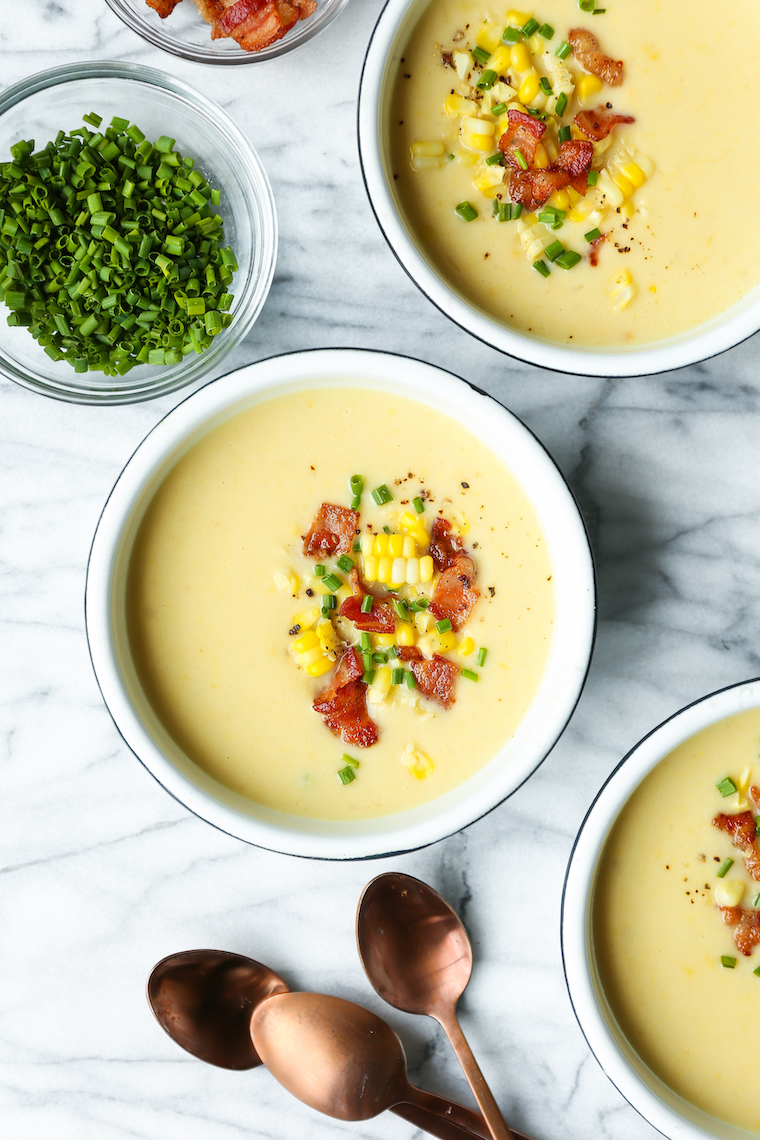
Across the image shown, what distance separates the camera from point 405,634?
1.72 m

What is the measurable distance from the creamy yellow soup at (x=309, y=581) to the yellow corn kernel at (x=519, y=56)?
709 millimetres

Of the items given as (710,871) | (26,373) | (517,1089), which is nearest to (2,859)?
(26,373)

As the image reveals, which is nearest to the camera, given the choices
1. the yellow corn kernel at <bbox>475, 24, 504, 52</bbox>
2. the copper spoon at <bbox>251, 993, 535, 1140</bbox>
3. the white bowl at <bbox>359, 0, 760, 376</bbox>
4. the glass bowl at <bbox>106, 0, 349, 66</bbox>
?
the white bowl at <bbox>359, 0, 760, 376</bbox>

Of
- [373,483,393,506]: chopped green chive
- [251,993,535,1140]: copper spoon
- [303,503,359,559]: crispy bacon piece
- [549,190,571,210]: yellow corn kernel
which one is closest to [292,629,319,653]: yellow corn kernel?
[303,503,359,559]: crispy bacon piece

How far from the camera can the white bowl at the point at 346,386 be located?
1655 millimetres

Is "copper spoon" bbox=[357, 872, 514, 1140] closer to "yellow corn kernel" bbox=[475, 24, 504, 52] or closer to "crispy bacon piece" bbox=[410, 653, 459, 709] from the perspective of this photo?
"crispy bacon piece" bbox=[410, 653, 459, 709]

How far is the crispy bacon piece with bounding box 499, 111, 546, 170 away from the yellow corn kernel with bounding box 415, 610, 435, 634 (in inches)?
36.7

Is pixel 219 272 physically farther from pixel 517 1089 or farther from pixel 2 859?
pixel 517 1089

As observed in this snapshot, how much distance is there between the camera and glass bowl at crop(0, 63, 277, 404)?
187cm

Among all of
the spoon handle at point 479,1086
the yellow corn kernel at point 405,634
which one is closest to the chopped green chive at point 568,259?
the yellow corn kernel at point 405,634

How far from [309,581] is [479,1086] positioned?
4.03ft

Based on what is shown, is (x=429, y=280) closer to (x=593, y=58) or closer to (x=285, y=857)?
(x=593, y=58)

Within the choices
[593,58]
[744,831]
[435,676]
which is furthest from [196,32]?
[744,831]

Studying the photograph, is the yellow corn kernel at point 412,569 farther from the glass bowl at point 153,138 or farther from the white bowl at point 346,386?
the glass bowl at point 153,138
